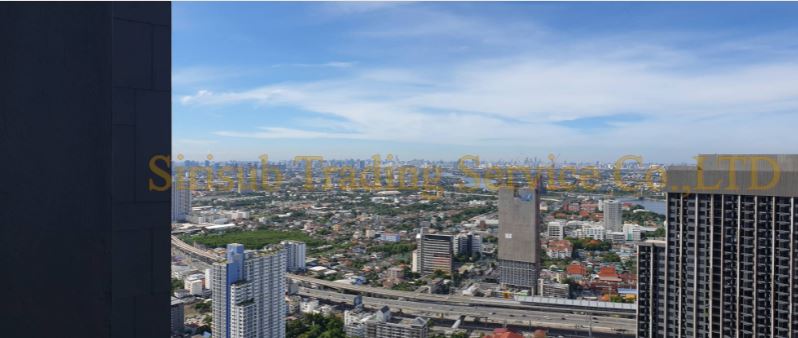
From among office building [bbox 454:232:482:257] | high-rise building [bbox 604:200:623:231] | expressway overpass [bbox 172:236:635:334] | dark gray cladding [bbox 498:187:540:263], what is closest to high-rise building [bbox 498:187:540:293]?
dark gray cladding [bbox 498:187:540:263]

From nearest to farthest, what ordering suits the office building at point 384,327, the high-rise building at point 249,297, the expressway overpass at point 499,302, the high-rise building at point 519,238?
the high-rise building at point 249,297 → the office building at point 384,327 → the expressway overpass at point 499,302 → the high-rise building at point 519,238

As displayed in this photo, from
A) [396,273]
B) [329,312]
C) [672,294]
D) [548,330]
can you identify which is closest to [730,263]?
[672,294]

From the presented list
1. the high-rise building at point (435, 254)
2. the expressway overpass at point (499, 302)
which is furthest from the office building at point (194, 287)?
the high-rise building at point (435, 254)

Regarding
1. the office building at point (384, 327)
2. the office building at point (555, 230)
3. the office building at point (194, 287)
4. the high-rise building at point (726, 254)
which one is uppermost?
the high-rise building at point (726, 254)

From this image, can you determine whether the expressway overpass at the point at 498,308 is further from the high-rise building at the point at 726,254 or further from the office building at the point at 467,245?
the office building at the point at 467,245
